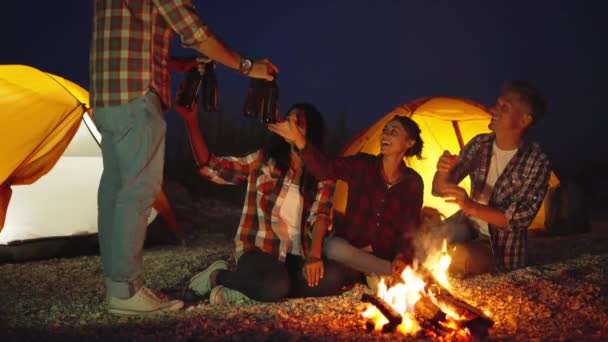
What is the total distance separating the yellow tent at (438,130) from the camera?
6863 millimetres

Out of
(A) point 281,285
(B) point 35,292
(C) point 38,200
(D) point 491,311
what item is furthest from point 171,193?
(D) point 491,311

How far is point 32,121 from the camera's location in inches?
199

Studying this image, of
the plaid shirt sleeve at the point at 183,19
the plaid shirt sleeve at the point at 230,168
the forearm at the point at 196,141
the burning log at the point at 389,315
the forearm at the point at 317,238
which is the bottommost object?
the burning log at the point at 389,315

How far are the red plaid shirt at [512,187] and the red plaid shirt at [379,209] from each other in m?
0.75

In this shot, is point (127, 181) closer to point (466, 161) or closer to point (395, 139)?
point (395, 139)

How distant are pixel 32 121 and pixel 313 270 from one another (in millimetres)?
2597

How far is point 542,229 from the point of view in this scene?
7.02 metres

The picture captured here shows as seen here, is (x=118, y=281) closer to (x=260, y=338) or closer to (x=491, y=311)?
(x=260, y=338)

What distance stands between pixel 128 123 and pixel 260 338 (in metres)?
1.28

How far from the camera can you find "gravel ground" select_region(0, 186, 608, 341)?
127 inches

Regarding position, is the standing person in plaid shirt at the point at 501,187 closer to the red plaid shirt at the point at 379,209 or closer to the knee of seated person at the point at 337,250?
the red plaid shirt at the point at 379,209

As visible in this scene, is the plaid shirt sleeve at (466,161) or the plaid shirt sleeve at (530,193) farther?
the plaid shirt sleeve at (466,161)

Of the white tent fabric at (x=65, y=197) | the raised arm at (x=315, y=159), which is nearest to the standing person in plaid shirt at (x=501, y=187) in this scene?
the raised arm at (x=315, y=159)

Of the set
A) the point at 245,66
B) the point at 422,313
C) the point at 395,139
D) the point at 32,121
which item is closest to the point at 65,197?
the point at 32,121
